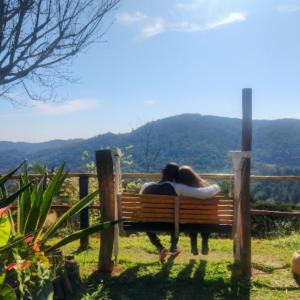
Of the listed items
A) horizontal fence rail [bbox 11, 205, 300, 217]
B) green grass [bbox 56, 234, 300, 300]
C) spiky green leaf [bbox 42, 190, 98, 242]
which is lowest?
green grass [bbox 56, 234, 300, 300]

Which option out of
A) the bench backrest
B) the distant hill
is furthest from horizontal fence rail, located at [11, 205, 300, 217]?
the distant hill

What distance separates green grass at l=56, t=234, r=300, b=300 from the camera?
4.68 m

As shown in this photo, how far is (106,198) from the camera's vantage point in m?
5.29

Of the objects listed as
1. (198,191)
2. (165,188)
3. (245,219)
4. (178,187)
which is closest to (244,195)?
(245,219)

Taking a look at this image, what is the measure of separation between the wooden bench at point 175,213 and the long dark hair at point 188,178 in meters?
0.24

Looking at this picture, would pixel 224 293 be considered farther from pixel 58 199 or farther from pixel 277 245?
pixel 58 199

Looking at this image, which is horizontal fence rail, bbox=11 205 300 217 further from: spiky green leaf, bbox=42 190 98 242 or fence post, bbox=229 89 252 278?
spiky green leaf, bbox=42 190 98 242

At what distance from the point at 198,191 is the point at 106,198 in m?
0.99

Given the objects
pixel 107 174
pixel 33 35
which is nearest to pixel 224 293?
pixel 107 174

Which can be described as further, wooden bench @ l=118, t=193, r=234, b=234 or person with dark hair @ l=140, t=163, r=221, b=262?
person with dark hair @ l=140, t=163, r=221, b=262

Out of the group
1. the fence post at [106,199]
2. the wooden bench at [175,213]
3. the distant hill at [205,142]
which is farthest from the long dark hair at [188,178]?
the distant hill at [205,142]

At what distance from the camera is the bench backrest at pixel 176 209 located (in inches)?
209

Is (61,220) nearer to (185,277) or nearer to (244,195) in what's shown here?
(185,277)

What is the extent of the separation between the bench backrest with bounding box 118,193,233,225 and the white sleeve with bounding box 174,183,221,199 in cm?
5
